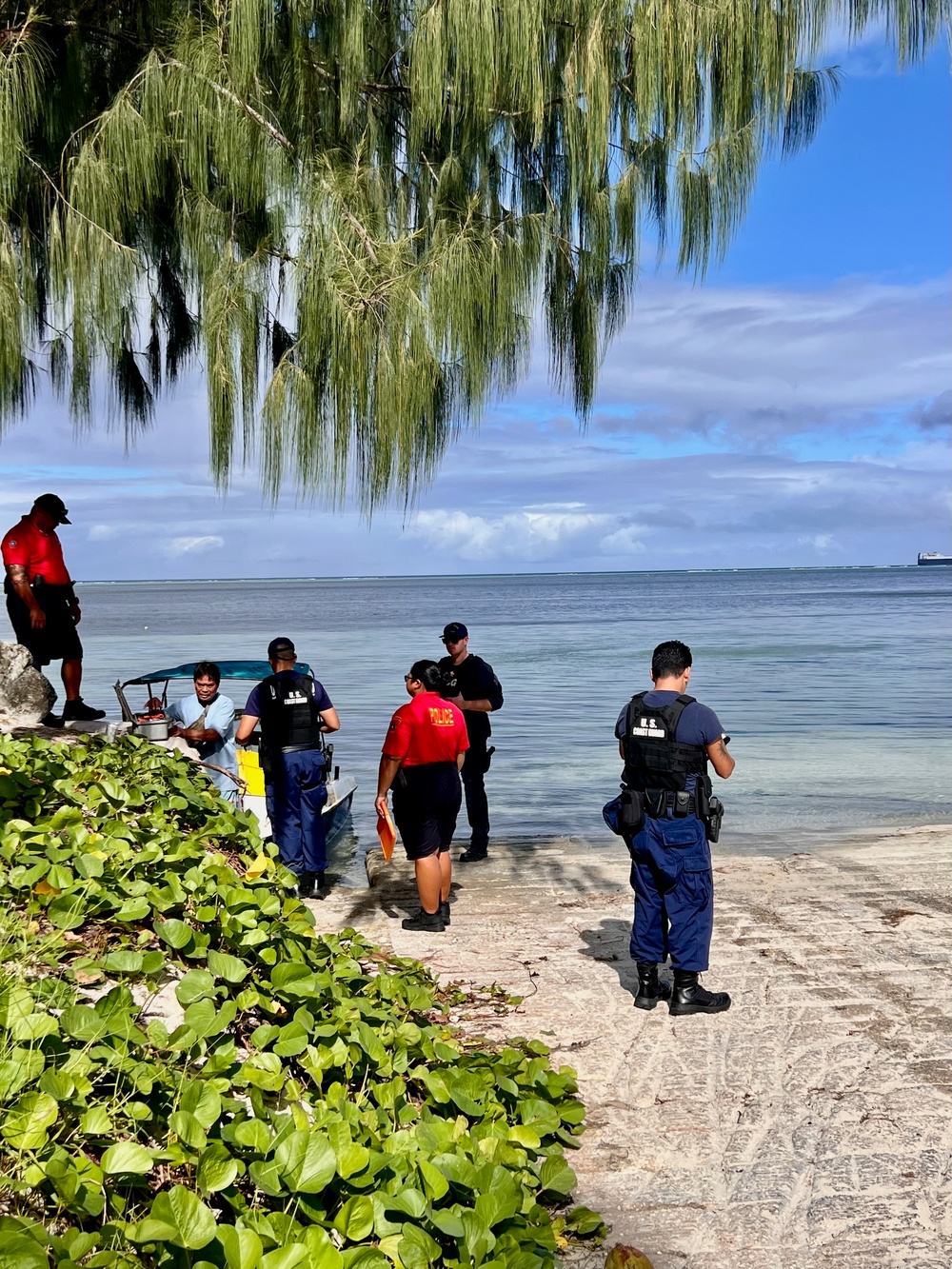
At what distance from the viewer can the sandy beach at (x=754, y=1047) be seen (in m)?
3.88

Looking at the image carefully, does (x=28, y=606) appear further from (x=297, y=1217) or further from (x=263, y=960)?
(x=297, y=1217)

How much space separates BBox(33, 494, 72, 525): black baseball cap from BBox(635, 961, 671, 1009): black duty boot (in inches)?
231

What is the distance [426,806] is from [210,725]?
332 cm

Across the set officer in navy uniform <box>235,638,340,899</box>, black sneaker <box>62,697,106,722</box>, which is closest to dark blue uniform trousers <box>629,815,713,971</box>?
officer in navy uniform <box>235,638,340,899</box>

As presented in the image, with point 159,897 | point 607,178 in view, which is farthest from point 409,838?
point 607,178

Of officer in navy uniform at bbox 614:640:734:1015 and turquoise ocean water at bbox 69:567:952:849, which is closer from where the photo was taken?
officer in navy uniform at bbox 614:640:734:1015

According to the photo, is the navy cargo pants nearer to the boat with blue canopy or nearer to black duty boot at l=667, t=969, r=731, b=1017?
the boat with blue canopy

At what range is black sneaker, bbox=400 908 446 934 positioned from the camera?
7.67 metres

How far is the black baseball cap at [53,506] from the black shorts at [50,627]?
1.78ft

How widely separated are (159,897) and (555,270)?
12.5 feet

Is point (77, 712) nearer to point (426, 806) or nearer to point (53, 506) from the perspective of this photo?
point (53, 506)

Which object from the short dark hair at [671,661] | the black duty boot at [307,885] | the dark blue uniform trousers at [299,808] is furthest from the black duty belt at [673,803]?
the black duty boot at [307,885]

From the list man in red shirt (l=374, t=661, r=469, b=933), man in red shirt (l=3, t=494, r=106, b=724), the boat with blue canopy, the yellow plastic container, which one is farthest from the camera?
the yellow plastic container

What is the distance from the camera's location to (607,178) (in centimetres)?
615
